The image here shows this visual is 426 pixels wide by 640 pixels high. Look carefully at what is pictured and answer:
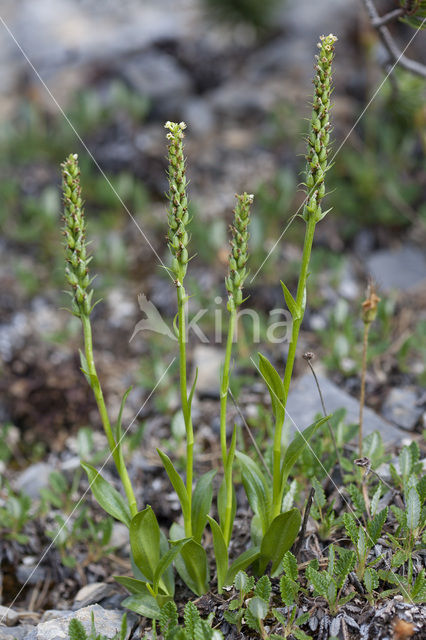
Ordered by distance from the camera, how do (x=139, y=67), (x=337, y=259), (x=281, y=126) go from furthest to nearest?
(x=139, y=67), (x=281, y=126), (x=337, y=259)

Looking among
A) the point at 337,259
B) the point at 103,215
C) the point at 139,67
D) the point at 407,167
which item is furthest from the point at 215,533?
the point at 139,67

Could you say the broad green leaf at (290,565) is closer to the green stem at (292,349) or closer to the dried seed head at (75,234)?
the green stem at (292,349)

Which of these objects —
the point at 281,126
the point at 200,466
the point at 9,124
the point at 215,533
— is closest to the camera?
the point at 215,533

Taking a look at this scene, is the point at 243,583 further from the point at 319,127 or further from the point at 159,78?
the point at 159,78

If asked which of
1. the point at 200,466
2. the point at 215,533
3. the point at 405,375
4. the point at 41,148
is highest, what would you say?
the point at 41,148

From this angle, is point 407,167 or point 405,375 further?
point 407,167

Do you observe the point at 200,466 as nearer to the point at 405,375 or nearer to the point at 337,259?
the point at 405,375

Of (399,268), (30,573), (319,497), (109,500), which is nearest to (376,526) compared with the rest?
(319,497)

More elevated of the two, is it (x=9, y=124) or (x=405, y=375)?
(x=9, y=124)
